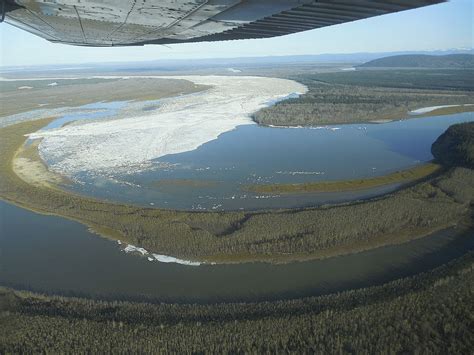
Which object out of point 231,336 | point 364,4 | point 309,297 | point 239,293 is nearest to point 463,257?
point 309,297

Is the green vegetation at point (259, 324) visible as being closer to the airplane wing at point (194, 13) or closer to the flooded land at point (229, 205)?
the flooded land at point (229, 205)

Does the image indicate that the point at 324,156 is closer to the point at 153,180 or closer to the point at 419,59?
the point at 153,180

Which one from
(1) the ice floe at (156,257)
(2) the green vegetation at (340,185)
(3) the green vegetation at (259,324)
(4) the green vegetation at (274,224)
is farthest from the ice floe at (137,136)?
(3) the green vegetation at (259,324)

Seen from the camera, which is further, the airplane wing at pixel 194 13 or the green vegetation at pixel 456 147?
the green vegetation at pixel 456 147

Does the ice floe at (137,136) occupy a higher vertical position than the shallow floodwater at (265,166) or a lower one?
higher

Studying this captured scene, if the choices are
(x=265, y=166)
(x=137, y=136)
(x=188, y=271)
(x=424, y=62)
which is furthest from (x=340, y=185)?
(x=424, y=62)

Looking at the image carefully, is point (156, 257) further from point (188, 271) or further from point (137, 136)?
point (137, 136)
